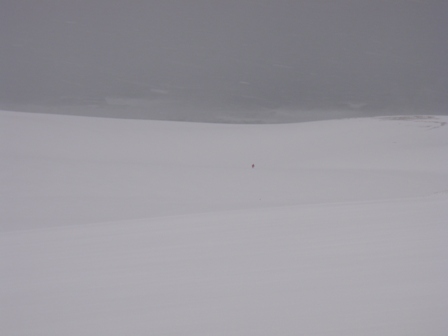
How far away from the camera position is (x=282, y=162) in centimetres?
331

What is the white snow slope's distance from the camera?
1045 millimetres

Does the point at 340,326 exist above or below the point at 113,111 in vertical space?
below

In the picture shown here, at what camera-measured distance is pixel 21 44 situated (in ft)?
12.5

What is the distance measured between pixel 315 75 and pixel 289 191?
1.78m

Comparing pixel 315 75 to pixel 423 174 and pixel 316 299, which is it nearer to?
pixel 423 174

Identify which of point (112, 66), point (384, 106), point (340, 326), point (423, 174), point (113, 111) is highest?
point (384, 106)

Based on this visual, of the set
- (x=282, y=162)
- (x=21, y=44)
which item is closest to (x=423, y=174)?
(x=282, y=162)

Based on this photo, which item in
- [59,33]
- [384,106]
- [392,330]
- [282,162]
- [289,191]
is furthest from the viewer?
[384,106]

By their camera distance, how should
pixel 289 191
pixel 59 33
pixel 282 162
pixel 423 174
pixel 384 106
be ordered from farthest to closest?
pixel 384 106, pixel 59 33, pixel 282 162, pixel 423 174, pixel 289 191

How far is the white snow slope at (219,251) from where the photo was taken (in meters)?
1.04

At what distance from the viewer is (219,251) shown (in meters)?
1.37


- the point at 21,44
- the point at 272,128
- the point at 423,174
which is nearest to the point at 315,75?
the point at 272,128

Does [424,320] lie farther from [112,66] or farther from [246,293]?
[112,66]

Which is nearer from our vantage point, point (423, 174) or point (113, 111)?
point (423, 174)
